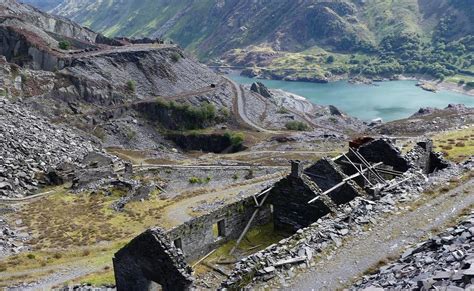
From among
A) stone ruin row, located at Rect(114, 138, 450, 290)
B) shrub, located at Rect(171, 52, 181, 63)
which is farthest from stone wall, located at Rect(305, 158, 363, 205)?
shrub, located at Rect(171, 52, 181, 63)

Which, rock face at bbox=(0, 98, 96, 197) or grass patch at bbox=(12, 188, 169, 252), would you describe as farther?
rock face at bbox=(0, 98, 96, 197)

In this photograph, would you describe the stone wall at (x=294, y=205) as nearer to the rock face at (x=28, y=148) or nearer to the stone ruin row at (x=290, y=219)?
the stone ruin row at (x=290, y=219)

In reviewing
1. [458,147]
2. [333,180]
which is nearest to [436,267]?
[333,180]

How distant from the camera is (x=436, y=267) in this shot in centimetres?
1506

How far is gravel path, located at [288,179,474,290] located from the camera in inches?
787

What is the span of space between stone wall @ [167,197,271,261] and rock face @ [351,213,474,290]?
34.0 feet

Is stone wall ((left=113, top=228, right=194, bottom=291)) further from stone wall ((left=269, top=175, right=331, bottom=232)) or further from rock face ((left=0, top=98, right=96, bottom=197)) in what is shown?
rock face ((left=0, top=98, right=96, bottom=197))

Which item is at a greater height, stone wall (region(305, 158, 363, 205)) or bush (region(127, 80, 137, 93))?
bush (region(127, 80, 137, 93))

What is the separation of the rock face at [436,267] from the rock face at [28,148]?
47886mm

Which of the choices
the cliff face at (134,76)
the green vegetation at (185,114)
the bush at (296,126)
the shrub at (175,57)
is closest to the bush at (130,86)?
the cliff face at (134,76)

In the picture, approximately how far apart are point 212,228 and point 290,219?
518 centimetres

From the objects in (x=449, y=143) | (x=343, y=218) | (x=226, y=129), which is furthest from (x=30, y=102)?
(x=343, y=218)

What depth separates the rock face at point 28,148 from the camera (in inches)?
2250

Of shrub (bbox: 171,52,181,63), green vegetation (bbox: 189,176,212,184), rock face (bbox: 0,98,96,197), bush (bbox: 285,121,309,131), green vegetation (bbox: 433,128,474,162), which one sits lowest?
green vegetation (bbox: 189,176,212,184)
